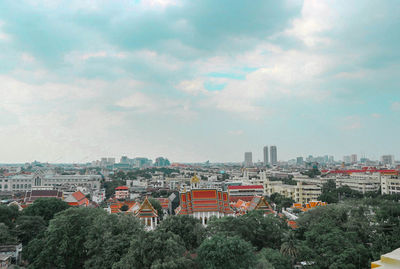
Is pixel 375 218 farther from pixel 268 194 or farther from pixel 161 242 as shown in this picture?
pixel 268 194

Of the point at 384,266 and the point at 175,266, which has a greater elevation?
the point at 384,266

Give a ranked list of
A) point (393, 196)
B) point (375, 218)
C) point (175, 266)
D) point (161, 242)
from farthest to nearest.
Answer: point (393, 196) → point (375, 218) → point (161, 242) → point (175, 266)

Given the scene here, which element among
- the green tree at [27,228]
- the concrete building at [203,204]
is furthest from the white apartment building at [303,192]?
the green tree at [27,228]

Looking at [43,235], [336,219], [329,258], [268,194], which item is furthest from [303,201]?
[43,235]

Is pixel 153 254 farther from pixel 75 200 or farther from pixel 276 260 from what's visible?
pixel 75 200

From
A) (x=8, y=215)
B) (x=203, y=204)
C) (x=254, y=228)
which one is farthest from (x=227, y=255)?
(x=8, y=215)

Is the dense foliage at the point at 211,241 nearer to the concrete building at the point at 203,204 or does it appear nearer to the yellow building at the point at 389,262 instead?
the yellow building at the point at 389,262

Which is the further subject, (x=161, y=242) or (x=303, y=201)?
(x=303, y=201)

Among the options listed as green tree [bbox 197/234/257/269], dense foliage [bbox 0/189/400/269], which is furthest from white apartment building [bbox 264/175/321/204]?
green tree [bbox 197/234/257/269]

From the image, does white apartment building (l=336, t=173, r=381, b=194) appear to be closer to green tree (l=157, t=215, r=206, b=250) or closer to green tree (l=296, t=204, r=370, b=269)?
green tree (l=296, t=204, r=370, b=269)
